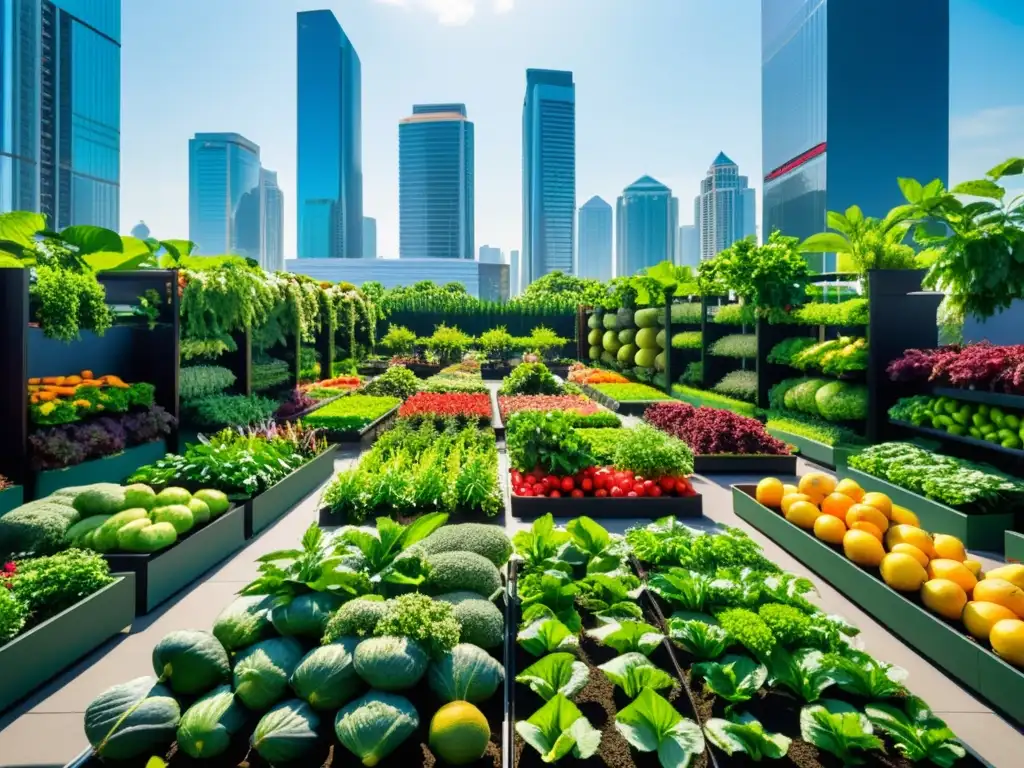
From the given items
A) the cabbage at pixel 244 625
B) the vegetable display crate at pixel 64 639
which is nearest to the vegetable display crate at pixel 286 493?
the vegetable display crate at pixel 64 639

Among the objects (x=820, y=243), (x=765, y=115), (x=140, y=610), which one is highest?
(x=765, y=115)

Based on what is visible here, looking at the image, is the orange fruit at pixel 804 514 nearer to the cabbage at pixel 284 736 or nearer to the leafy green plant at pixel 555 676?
the leafy green plant at pixel 555 676

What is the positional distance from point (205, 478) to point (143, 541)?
146cm

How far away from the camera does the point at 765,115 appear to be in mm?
87062

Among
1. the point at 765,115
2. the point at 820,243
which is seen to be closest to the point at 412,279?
the point at 765,115

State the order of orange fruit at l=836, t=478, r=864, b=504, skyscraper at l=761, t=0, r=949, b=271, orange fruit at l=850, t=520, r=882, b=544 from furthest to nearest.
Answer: skyscraper at l=761, t=0, r=949, b=271 → orange fruit at l=836, t=478, r=864, b=504 → orange fruit at l=850, t=520, r=882, b=544

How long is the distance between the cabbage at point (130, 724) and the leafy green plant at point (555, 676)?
117cm

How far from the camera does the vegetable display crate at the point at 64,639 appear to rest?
294 centimetres

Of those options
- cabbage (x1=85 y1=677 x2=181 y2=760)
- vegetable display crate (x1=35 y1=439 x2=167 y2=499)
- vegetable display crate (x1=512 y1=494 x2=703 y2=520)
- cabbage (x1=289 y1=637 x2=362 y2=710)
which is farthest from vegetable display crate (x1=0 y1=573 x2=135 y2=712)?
vegetable display crate (x1=512 y1=494 x2=703 y2=520)

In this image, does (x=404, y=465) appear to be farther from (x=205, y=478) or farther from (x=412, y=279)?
(x=412, y=279)

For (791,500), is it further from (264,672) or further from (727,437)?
(264,672)

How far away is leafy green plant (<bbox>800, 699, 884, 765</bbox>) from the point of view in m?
2.12

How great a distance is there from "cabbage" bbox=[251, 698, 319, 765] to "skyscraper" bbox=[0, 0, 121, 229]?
46421mm

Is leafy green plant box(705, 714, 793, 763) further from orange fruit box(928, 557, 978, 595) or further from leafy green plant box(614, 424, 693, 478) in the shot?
leafy green plant box(614, 424, 693, 478)
